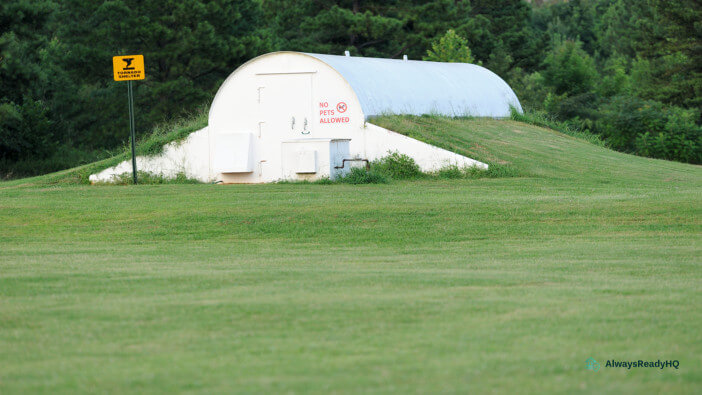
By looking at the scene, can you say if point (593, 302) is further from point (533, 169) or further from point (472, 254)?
point (533, 169)

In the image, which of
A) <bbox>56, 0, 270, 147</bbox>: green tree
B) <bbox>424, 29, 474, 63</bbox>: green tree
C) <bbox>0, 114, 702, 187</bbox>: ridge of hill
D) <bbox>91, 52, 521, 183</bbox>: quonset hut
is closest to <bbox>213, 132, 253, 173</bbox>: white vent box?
<bbox>91, 52, 521, 183</bbox>: quonset hut

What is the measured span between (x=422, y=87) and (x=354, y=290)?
68.8ft

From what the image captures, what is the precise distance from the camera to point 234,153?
997 inches

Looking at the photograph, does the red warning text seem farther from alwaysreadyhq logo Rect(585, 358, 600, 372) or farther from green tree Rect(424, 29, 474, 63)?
alwaysreadyhq logo Rect(585, 358, 600, 372)

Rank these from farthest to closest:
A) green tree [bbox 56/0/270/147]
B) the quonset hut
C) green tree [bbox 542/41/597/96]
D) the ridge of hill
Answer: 1. green tree [bbox 542/41/597/96]
2. green tree [bbox 56/0/270/147]
3. the quonset hut
4. the ridge of hill

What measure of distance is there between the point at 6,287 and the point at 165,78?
38853mm

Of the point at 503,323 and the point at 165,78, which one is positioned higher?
the point at 165,78

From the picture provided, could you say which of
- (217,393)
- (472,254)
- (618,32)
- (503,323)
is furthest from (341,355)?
(618,32)

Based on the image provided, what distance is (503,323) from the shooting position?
784 cm

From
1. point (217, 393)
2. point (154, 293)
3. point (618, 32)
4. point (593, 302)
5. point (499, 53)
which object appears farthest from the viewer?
point (618, 32)

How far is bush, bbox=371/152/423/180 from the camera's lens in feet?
78.8

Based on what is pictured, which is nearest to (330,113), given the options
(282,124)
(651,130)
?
(282,124)

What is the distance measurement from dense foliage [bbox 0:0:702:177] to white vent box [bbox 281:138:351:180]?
58.8ft

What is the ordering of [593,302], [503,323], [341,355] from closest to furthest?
[341,355] < [503,323] < [593,302]
